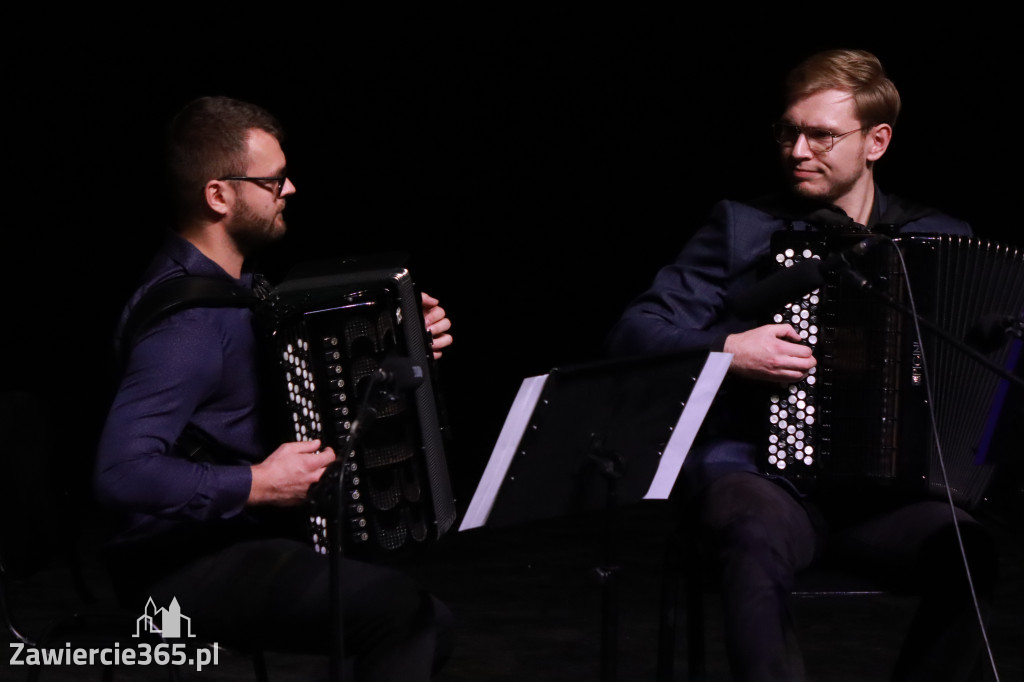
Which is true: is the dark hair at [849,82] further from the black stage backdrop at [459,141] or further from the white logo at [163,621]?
the black stage backdrop at [459,141]

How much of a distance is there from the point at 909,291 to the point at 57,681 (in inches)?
96.0

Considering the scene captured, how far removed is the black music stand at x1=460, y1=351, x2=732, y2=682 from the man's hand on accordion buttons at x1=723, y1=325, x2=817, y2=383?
0.29 m

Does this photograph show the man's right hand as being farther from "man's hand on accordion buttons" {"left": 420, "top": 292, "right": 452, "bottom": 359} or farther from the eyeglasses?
the eyeglasses

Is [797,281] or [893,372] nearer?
[797,281]

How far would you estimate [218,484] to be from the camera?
2492 mm

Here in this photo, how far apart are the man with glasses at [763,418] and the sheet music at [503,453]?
52cm

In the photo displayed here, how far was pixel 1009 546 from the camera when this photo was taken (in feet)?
17.1

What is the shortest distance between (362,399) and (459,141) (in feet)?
13.3

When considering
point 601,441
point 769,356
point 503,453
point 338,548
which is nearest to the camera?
point 338,548

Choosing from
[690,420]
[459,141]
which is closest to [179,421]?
[690,420]

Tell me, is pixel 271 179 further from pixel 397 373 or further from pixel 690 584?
pixel 690 584

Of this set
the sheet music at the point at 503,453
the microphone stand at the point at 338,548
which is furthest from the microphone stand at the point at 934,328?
the microphone stand at the point at 338,548

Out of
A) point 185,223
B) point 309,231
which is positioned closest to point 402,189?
point 309,231

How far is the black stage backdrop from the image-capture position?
5844 mm
